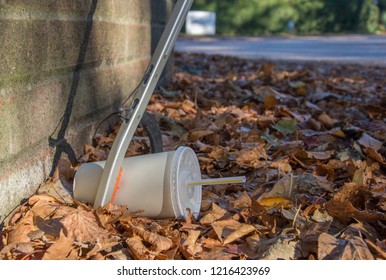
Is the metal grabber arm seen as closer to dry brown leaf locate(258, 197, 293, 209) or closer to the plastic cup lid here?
the plastic cup lid

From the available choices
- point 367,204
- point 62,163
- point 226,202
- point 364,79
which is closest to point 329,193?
point 367,204

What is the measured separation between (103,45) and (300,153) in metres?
1.11

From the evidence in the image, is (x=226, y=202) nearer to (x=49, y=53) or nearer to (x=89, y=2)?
(x=49, y=53)

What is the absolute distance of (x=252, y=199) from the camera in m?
2.57

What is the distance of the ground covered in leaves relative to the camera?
2.08m

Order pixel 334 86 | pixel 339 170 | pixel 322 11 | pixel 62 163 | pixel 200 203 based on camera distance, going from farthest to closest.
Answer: pixel 322 11
pixel 334 86
pixel 339 170
pixel 62 163
pixel 200 203

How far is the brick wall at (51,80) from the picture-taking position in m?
2.21

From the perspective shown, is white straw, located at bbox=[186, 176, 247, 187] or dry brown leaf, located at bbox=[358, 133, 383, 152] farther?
dry brown leaf, located at bbox=[358, 133, 383, 152]

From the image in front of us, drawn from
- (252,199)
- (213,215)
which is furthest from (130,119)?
(252,199)

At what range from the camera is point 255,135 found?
3.55m

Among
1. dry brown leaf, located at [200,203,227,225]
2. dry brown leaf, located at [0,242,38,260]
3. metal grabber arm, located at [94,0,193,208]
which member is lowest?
dry brown leaf, located at [200,203,227,225]

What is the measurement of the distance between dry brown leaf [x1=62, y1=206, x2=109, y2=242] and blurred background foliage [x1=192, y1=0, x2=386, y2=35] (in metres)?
19.6

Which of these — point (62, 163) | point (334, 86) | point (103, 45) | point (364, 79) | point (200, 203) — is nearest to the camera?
point (200, 203)

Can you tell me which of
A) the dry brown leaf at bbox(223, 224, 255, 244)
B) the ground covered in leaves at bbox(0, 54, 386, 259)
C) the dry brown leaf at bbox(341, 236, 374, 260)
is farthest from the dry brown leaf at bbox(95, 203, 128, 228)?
the dry brown leaf at bbox(341, 236, 374, 260)
